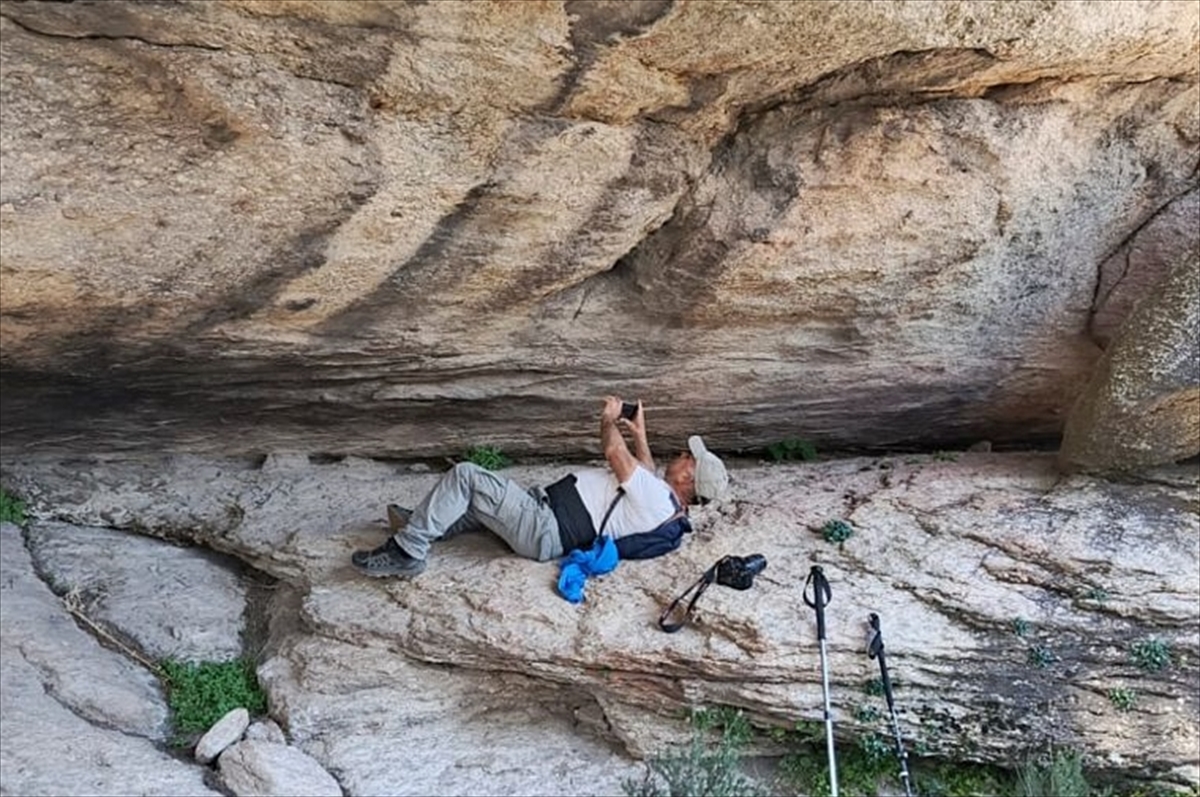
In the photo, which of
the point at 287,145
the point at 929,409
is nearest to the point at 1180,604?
the point at 929,409

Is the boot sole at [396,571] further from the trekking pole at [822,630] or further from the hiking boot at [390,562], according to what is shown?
the trekking pole at [822,630]

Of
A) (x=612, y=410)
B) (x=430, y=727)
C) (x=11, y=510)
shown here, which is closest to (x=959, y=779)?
(x=612, y=410)

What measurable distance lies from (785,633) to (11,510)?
516cm

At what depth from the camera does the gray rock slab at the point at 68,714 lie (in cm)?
603

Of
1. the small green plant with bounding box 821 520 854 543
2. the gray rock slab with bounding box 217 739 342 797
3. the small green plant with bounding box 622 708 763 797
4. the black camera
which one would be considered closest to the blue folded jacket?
the black camera

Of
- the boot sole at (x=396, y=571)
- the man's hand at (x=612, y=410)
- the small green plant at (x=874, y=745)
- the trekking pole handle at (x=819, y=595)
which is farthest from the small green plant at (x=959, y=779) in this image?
the boot sole at (x=396, y=571)

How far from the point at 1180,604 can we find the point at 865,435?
2.62 meters

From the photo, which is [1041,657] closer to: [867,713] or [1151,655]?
[1151,655]

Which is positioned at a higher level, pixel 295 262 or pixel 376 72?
pixel 376 72

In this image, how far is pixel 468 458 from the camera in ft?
27.3

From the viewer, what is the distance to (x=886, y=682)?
611 centimetres

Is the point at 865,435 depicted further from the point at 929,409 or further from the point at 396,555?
the point at 396,555

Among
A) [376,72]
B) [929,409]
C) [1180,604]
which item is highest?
[376,72]

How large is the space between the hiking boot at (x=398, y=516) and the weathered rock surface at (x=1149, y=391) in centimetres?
421
